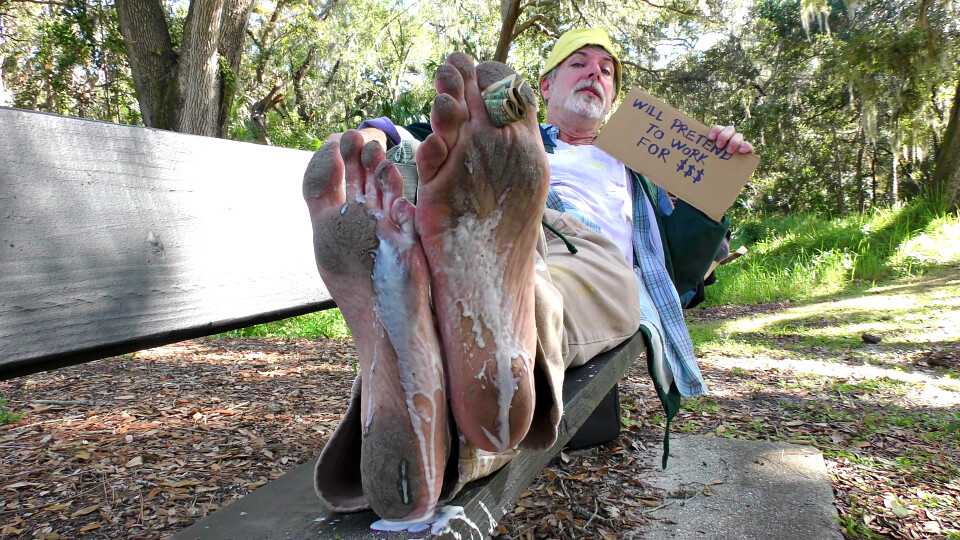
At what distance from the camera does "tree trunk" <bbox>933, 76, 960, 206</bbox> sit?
785 cm

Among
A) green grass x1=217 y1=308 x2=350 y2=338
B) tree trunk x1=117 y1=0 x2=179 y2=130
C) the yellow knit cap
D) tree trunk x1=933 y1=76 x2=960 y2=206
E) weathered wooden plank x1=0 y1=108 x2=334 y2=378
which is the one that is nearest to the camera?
weathered wooden plank x1=0 y1=108 x2=334 y2=378

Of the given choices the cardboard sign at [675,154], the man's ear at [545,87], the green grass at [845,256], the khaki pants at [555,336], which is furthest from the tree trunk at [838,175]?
the khaki pants at [555,336]

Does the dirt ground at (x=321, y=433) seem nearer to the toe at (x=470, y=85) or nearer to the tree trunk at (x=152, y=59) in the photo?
the toe at (x=470, y=85)

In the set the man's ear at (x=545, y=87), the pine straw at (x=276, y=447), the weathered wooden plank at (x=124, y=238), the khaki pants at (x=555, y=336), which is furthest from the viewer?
→ the man's ear at (x=545, y=87)

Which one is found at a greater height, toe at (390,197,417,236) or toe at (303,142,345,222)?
toe at (303,142,345,222)

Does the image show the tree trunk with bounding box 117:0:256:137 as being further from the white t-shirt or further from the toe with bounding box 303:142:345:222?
the toe with bounding box 303:142:345:222

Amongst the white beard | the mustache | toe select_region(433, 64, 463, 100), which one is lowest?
toe select_region(433, 64, 463, 100)

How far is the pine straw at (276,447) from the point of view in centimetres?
157

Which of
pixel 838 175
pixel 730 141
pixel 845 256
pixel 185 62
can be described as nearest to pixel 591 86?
pixel 730 141

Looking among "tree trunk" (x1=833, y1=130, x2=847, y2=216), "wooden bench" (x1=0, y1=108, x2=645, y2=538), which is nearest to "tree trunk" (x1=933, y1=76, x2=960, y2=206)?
"tree trunk" (x1=833, y1=130, x2=847, y2=216)

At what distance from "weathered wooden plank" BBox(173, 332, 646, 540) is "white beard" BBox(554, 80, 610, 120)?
137 centimetres

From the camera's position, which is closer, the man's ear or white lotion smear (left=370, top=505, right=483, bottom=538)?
white lotion smear (left=370, top=505, right=483, bottom=538)

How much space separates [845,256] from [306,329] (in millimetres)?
6279

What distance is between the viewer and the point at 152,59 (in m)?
6.00
